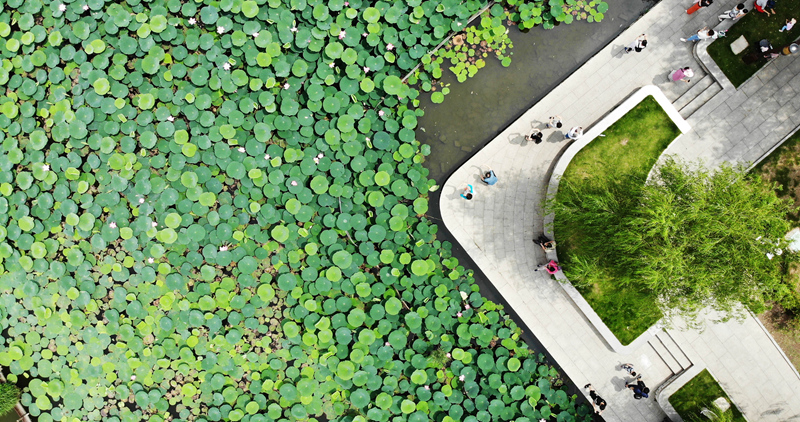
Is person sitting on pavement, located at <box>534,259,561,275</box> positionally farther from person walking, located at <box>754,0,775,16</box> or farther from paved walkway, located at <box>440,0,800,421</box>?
person walking, located at <box>754,0,775,16</box>

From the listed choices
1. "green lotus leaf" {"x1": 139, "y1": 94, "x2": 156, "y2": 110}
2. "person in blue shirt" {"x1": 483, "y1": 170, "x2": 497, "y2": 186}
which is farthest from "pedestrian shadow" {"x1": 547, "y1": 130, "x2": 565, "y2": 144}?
"green lotus leaf" {"x1": 139, "y1": 94, "x2": 156, "y2": 110}

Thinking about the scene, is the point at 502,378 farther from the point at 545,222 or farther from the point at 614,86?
the point at 614,86

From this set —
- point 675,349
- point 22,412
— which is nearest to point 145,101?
point 22,412

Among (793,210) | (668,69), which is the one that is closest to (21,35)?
(668,69)

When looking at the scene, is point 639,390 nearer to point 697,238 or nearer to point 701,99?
point 697,238

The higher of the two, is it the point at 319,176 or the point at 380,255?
the point at 319,176

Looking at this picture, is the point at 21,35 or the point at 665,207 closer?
the point at 665,207

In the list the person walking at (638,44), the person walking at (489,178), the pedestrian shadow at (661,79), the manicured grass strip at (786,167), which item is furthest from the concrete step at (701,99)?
the person walking at (489,178)
